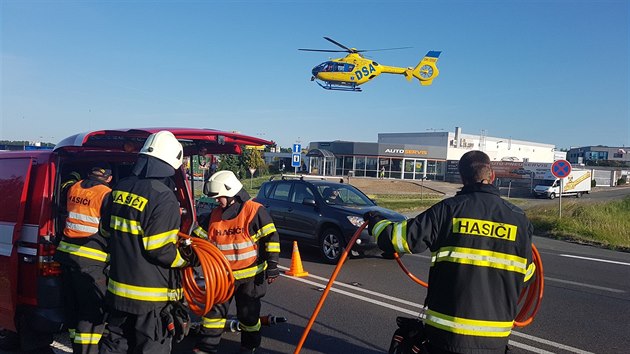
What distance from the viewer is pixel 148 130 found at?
169 inches

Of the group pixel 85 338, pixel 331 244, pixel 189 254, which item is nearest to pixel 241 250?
pixel 189 254

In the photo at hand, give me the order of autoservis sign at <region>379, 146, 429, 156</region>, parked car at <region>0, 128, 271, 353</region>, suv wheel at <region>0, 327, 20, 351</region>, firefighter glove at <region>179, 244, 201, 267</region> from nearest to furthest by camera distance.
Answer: firefighter glove at <region>179, 244, 201, 267</region>, parked car at <region>0, 128, 271, 353</region>, suv wheel at <region>0, 327, 20, 351</region>, autoservis sign at <region>379, 146, 429, 156</region>

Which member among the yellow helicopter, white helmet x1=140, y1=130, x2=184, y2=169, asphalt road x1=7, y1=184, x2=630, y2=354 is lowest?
asphalt road x1=7, y1=184, x2=630, y2=354

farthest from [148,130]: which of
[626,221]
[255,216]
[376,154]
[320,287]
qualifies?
[376,154]

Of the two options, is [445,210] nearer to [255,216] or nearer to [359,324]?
[255,216]

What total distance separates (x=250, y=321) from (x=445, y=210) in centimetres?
237

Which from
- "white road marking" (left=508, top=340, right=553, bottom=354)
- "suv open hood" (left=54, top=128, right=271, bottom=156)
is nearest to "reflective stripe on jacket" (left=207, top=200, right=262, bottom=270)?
"suv open hood" (left=54, top=128, right=271, bottom=156)

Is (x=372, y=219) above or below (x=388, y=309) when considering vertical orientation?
above

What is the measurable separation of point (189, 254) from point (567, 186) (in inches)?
1751

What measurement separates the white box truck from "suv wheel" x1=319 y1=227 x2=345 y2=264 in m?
34.6

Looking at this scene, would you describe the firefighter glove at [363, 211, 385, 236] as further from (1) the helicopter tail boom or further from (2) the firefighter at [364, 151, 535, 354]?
(1) the helicopter tail boom

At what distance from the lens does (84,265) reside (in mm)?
3967

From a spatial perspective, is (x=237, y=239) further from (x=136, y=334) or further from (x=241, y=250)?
(x=136, y=334)

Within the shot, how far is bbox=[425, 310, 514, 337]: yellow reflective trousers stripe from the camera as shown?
8.87ft
